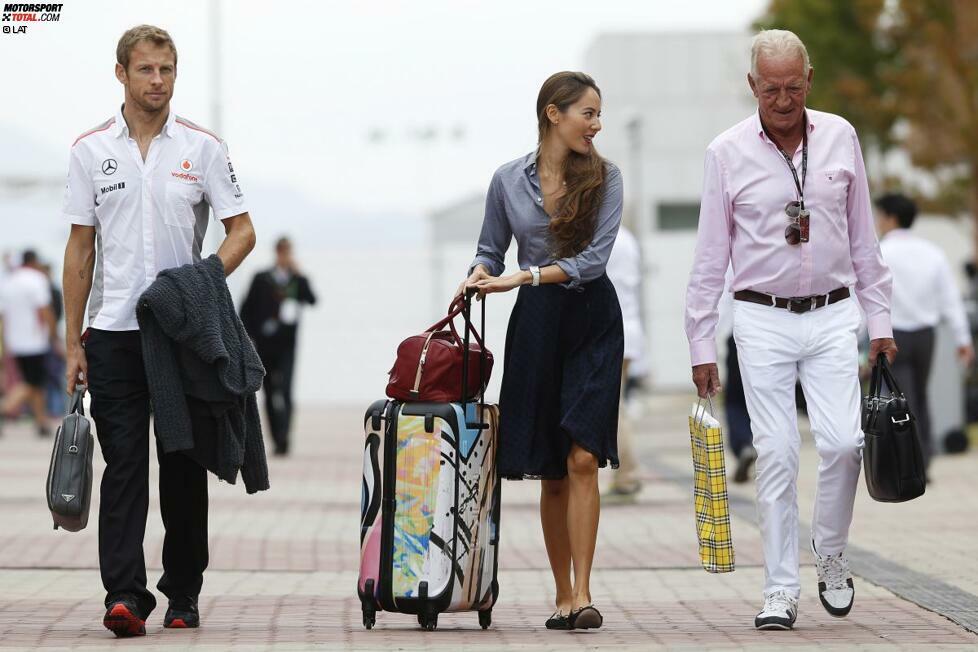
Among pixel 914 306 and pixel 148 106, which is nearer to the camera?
pixel 148 106

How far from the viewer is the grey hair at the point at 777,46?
21.7 feet

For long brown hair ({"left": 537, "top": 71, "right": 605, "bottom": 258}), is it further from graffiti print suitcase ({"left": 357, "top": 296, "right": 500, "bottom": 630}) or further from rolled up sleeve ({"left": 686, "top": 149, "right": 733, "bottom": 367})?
graffiti print suitcase ({"left": 357, "top": 296, "right": 500, "bottom": 630})

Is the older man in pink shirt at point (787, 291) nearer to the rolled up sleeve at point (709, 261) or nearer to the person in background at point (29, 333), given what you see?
the rolled up sleeve at point (709, 261)

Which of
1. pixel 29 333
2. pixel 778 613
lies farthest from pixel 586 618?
pixel 29 333

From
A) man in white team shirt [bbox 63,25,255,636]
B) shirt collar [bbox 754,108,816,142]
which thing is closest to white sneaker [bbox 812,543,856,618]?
shirt collar [bbox 754,108,816,142]

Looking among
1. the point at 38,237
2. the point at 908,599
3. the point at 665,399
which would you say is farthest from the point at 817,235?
the point at 38,237

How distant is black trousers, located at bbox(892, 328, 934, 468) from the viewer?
45.6 feet

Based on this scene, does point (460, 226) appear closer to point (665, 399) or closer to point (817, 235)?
point (665, 399)

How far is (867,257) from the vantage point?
6902 mm

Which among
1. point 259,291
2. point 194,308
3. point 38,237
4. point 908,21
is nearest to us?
point 194,308

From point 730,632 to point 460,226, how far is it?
4583cm

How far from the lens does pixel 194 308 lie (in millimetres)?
6641

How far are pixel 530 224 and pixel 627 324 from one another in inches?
253

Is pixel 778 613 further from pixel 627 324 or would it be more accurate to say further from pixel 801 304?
pixel 627 324
